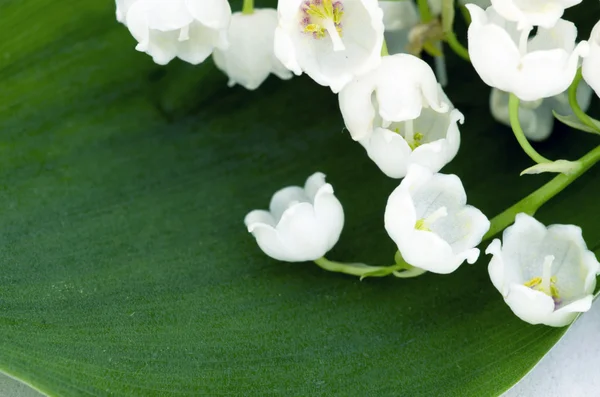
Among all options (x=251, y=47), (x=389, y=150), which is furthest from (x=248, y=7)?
(x=389, y=150)

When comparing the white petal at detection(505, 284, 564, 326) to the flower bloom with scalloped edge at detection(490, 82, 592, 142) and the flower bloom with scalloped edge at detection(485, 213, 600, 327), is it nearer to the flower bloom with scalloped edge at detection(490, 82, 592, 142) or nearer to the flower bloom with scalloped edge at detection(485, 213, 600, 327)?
the flower bloom with scalloped edge at detection(485, 213, 600, 327)

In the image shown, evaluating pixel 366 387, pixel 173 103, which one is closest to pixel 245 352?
pixel 366 387

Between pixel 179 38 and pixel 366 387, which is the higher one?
pixel 179 38

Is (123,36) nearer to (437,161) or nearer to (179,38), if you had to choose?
(179,38)

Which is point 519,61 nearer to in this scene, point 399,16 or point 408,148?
point 408,148

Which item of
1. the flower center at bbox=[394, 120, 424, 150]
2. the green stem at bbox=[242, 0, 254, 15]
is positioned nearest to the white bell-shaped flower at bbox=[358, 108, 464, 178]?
the flower center at bbox=[394, 120, 424, 150]

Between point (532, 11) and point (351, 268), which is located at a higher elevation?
point (532, 11)

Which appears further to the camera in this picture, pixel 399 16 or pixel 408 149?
pixel 399 16
